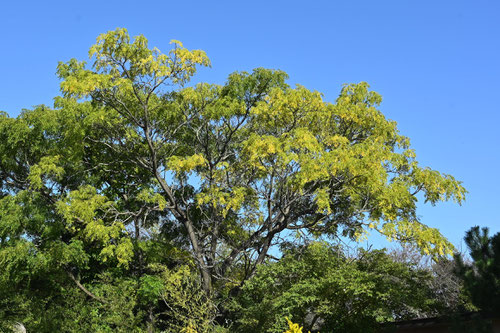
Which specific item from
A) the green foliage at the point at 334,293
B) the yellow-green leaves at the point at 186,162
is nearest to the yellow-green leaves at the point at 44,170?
the yellow-green leaves at the point at 186,162

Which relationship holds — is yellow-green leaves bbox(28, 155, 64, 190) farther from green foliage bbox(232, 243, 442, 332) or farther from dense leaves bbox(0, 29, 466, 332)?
green foliage bbox(232, 243, 442, 332)

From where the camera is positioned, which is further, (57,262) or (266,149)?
(57,262)

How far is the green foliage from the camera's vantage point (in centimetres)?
1415

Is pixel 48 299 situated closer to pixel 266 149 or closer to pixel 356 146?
→ pixel 266 149

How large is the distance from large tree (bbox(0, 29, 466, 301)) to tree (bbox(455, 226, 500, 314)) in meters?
4.40

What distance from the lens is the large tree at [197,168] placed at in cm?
1562

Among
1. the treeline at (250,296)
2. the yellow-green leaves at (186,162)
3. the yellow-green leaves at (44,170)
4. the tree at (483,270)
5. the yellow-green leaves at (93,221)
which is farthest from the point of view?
the yellow-green leaves at (44,170)

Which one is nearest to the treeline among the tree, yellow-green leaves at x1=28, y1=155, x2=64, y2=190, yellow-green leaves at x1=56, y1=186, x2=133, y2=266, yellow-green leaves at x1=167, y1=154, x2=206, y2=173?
yellow-green leaves at x1=56, y1=186, x2=133, y2=266

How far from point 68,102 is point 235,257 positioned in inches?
288

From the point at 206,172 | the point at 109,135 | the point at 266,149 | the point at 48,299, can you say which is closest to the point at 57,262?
the point at 48,299

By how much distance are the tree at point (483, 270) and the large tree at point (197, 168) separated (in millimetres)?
4398

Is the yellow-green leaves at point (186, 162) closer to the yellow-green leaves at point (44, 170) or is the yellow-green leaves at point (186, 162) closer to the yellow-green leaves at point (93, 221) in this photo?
the yellow-green leaves at point (93, 221)

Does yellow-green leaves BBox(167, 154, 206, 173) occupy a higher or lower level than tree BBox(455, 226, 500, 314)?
higher

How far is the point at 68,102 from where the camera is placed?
17.1 meters
